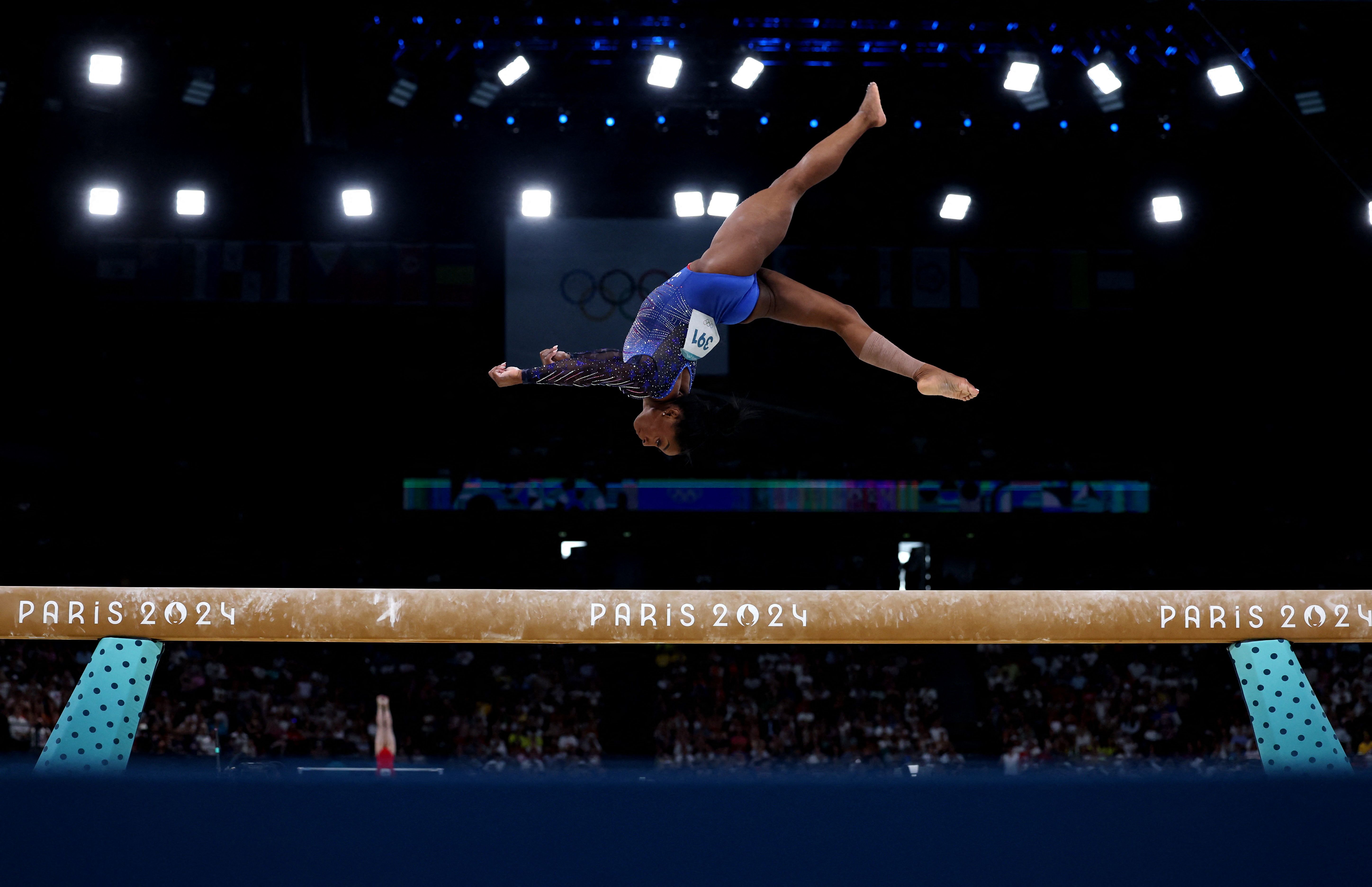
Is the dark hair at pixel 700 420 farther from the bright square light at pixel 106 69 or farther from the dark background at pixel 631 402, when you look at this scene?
the bright square light at pixel 106 69

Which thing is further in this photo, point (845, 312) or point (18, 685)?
point (18, 685)

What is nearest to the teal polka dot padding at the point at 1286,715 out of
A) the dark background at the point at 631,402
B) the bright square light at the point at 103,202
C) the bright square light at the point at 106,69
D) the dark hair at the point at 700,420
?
the dark hair at the point at 700,420

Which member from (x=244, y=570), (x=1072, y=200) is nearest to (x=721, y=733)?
(x=244, y=570)

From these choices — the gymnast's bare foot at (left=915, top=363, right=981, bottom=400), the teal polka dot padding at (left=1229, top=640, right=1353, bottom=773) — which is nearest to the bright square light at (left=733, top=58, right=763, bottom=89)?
the gymnast's bare foot at (left=915, top=363, right=981, bottom=400)

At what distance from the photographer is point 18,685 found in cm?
1008

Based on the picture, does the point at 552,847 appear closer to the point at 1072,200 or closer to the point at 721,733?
the point at 721,733

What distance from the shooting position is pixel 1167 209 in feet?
27.7

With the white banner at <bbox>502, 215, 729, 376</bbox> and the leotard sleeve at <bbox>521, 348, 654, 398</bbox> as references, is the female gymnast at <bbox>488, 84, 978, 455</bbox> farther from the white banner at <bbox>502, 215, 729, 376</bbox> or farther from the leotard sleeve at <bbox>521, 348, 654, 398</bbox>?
Result: the white banner at <bbox>502, 215, 729, 376</bbox>

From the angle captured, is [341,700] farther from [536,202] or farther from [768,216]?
[768,216]

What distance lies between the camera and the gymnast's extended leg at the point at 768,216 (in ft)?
12.6

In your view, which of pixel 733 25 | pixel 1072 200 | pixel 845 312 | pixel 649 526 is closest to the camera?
pixel 845 312

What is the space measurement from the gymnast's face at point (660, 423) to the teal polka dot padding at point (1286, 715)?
6.63ft

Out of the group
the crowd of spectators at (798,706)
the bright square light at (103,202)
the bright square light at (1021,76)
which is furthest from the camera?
the crowd of spectators at (798,706)

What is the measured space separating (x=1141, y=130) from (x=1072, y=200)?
5.56 feet
